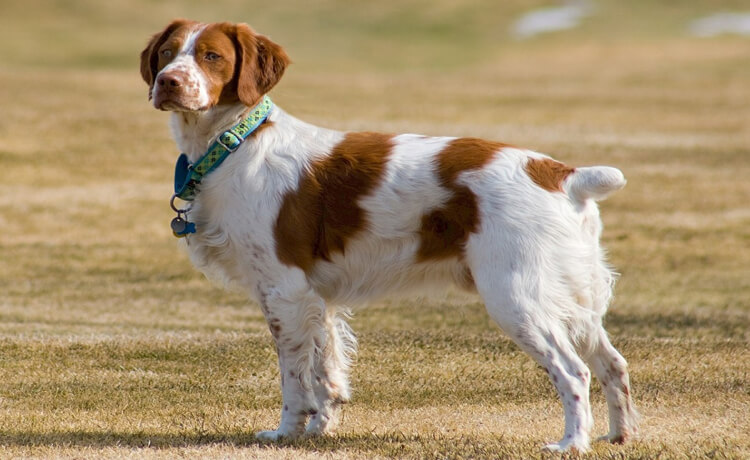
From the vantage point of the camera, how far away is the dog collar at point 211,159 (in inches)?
204

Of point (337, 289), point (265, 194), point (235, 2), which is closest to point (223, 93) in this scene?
point (265, 194)

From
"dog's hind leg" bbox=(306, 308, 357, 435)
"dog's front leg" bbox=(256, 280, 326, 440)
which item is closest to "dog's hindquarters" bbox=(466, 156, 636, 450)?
"dog's front leg" bbox=(256, 280, 326, 440)

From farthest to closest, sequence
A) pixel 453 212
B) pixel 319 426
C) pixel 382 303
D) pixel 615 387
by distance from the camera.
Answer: pixel 382 303 → pixel 319 426 → pixel 615 387 → pixel 453 212

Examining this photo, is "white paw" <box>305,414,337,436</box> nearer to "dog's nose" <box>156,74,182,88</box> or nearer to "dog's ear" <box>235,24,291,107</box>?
"dog's ear" <box>235,24,291,107</box>

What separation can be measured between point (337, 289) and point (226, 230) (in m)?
0.60

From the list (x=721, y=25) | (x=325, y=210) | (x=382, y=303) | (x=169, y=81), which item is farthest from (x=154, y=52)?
(x=721, y=25)

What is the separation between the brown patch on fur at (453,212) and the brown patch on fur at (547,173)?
187 mm

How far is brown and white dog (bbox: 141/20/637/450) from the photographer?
4770mm

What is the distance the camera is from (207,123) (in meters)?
5.26

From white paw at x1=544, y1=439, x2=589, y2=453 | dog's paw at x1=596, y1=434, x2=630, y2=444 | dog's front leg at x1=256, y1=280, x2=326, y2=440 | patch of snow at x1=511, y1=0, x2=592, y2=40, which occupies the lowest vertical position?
patch of snow at x1=511, y1=0, x2=592, y2=40

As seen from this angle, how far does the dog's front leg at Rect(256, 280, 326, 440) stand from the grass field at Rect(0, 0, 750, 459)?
15cm

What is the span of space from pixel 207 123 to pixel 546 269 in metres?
1.77

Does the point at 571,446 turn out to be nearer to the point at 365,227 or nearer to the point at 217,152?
the point at 365,227

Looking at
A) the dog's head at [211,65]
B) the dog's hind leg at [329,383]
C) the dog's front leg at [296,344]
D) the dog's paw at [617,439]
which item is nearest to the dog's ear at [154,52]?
the dog's head at [211,65]
